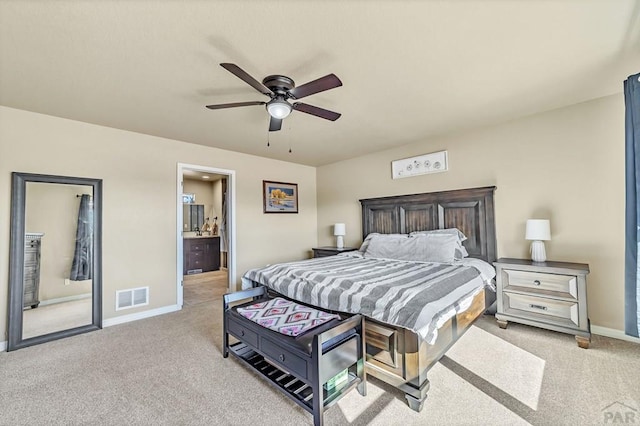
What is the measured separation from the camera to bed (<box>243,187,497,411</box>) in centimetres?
182

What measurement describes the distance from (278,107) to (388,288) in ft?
5.77

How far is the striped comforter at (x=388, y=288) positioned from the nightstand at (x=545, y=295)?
0.41m

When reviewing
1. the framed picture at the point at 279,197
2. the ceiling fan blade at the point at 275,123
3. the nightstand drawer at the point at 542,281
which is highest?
the ceiling fan blade at the point at 275,123

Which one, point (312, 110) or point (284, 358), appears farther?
point (312, 110)

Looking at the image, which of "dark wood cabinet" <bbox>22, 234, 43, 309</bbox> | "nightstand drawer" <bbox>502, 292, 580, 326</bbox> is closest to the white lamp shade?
"nightstand drawer" <bbox>502, 292, 580, 326</bbox>

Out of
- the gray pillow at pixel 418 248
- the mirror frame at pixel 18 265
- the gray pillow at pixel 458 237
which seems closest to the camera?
the mirror frame at pixel 18 265

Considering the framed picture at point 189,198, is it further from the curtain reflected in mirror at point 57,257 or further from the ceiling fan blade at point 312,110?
the ceiling fan blade at point 312,110

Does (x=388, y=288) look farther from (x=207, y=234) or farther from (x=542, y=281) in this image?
(x=207, y=234)

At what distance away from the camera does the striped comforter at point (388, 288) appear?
1.85 meters

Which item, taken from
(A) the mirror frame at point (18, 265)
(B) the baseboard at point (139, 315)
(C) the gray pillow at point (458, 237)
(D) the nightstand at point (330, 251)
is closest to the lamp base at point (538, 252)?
(C) the gray pillow at point (458, 237)

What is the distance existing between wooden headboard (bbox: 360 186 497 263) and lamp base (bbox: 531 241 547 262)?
1.52ft

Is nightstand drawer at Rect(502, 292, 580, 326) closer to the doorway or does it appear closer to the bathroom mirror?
the doorway

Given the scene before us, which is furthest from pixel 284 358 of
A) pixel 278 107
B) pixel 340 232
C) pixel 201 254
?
pixel 201 254

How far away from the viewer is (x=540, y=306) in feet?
9.09
